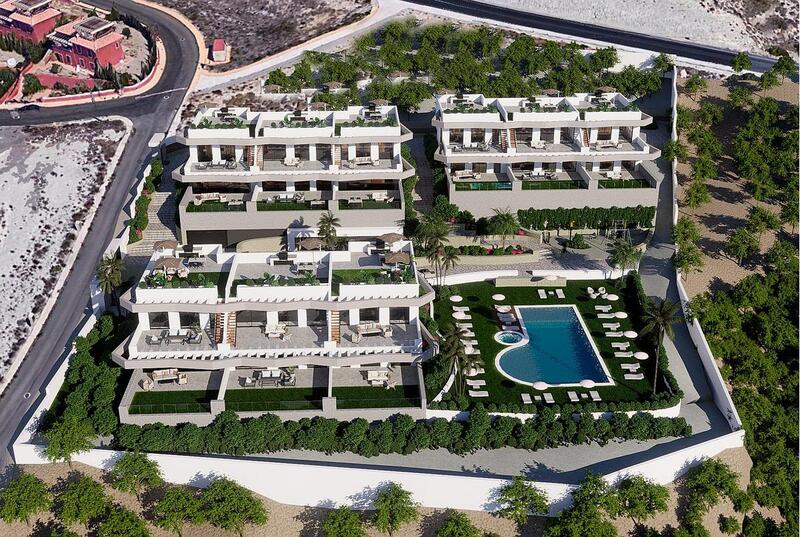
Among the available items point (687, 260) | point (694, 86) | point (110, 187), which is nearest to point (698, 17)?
point (694, 86)

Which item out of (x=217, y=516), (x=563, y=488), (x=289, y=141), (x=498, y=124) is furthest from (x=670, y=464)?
(x=289, y=141)

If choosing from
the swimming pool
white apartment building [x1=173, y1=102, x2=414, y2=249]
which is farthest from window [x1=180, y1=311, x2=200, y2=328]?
the swimming pool

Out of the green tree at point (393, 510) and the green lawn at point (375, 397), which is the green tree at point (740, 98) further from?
the green tree at point (393, 510)

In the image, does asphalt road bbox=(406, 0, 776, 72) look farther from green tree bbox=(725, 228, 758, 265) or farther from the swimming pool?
the swimming pool

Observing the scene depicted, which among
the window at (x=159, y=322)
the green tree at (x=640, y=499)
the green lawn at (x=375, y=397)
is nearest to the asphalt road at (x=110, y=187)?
the window at (x=159, y=322)

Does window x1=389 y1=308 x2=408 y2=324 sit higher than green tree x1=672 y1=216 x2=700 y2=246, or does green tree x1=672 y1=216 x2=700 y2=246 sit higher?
window x1=389 y1=308 x2=408 y2=324
